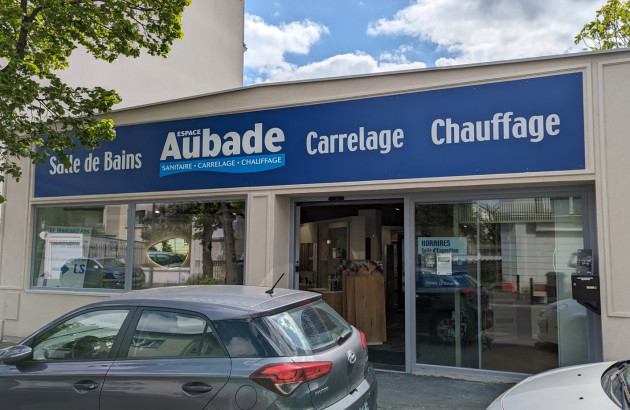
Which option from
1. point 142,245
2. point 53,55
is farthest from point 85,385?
point 53,55

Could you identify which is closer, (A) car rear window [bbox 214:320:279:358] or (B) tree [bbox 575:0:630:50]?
(A) car rear window [bbox 214:320:279:358]

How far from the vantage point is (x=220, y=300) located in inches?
143

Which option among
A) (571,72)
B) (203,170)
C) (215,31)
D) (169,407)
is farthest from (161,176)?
(215,31)

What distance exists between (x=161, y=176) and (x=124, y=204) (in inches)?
42.4

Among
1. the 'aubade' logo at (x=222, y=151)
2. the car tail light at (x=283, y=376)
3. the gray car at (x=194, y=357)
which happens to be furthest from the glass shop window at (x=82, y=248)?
the car tail light at (x=283, y=376)

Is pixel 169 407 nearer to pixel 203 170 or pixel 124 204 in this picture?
pixel 203 170

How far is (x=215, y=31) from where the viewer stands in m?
17.7

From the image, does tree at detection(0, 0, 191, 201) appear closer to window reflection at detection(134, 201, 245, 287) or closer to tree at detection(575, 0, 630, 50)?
window reflection at detection(134, 201, 245, 287)

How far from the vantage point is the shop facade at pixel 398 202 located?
19.9ft

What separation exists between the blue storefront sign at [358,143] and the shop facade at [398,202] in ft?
0.07

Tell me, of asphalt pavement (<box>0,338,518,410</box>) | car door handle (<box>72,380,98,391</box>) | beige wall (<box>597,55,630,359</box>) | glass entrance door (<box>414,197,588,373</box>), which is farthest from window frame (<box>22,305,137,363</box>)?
beige wall (<box>597,55,630,359</box>)

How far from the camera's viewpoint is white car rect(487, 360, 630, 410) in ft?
9.97

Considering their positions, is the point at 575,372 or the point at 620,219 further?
the point at 620,219

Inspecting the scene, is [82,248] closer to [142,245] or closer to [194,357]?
[142,245]
